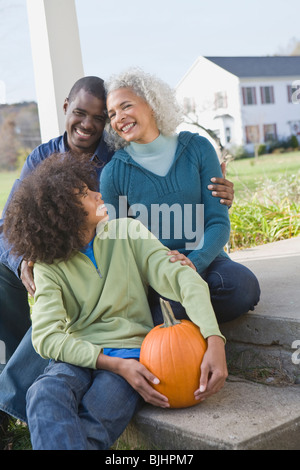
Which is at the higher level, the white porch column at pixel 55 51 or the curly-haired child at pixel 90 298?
the white porch column at pixel 55 51

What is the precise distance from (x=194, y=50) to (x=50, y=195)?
44.1ft

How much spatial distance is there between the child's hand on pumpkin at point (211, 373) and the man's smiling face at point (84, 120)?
1.19 meters

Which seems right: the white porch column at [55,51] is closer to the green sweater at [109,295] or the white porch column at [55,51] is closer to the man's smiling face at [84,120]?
the man's smiling face at [84,120]

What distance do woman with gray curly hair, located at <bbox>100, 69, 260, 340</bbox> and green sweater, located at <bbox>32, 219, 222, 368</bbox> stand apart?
0.22 m

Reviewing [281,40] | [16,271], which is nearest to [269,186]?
[16,271]

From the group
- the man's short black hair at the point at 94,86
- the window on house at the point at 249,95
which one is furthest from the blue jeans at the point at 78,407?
the window on house at the point at 249,95

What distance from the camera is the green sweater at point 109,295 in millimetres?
1887

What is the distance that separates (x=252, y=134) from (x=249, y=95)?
762 mm

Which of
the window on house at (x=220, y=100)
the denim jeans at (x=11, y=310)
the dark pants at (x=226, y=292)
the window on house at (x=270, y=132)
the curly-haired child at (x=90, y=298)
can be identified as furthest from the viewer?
the window on house at (x=270, y=132)

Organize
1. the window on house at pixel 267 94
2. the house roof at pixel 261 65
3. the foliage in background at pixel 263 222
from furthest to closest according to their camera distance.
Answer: the house roof at pixel 261 65
the window on house at pixel 267 94
the foliage in background at pixel 263 222

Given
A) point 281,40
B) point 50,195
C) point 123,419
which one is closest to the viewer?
point 123,419
